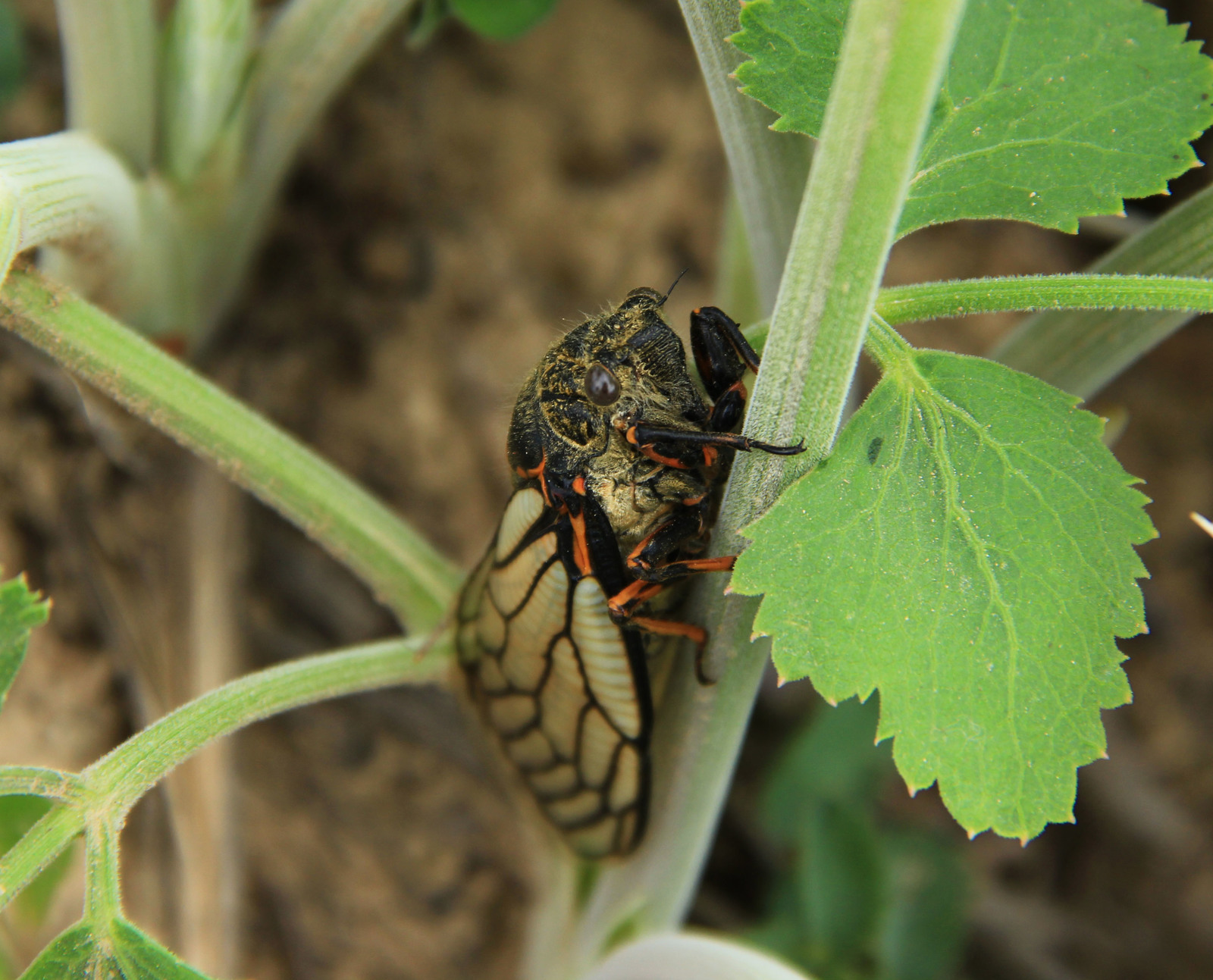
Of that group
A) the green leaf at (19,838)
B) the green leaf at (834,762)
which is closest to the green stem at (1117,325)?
the green leaf at (834,762)

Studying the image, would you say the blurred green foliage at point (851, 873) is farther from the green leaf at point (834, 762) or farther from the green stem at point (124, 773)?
the green stem at point (124, 773)

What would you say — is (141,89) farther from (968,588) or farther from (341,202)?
(968,588)

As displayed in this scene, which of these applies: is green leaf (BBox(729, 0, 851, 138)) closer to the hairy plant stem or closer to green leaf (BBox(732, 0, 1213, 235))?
green leaf (BBox(732, 0, 1213, 235))

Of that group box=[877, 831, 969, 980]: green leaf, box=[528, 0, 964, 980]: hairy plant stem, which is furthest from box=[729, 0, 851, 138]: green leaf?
box=[877, 831, 969, 980]: green leaf

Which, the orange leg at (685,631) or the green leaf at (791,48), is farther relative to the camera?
the orange leg at (685,631)

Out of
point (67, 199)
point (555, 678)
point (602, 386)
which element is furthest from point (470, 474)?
point (67, 199)

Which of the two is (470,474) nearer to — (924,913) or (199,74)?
(199,74)

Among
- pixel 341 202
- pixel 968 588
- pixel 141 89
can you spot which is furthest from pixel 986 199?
pixel 341 202
